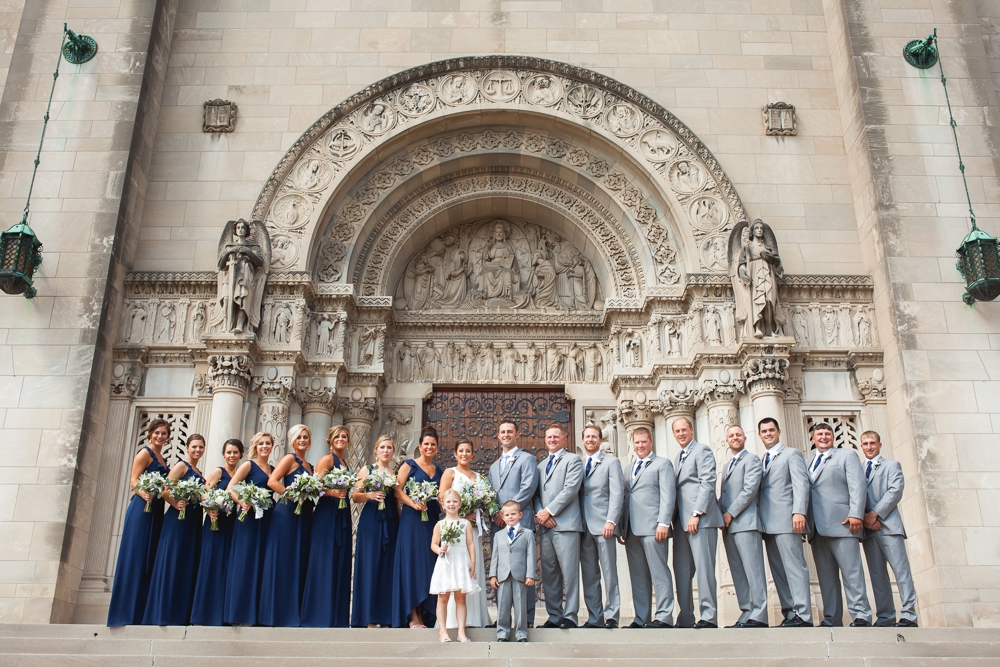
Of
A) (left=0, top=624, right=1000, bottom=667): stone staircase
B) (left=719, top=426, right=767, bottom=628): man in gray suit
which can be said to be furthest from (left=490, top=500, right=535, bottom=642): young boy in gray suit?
(left=719, top=426, right=767, bottom=628): man in gray suit

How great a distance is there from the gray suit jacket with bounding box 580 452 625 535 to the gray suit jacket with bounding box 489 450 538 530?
48cm

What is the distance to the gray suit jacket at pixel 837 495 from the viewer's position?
8117 mm

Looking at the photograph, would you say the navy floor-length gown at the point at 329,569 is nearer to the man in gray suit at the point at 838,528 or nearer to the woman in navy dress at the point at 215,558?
the woman in navy dress at the point at 215,558

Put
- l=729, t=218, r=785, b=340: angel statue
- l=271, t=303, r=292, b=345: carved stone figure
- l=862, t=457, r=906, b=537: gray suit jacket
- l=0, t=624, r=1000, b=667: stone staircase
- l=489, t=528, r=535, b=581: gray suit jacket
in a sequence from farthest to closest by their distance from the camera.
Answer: l=271, t=303, r=292, b=345: carved stone figure, l=729, t=218, r=785, b=340: angel statue, l=862, t=457, r=906, b=537: gray suit jacket, l=489, t=528, r=535, b=581: gray suit jacket, l=0, t=624, r=1000, b=667: stone staircase

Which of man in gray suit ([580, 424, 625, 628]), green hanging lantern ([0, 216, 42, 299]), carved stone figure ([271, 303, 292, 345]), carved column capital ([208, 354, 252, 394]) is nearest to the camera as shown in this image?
man in gray suit ([580, 424, 625, 628])

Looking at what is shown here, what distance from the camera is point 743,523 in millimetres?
8086

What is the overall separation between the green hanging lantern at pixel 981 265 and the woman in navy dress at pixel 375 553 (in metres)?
7.98

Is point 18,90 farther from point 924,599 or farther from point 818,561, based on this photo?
point 924,599

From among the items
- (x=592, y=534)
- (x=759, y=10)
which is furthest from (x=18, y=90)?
(x=759, y=10)

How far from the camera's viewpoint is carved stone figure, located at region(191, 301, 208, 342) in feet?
40.3

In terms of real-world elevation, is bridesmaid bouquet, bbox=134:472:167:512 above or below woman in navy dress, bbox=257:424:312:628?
above

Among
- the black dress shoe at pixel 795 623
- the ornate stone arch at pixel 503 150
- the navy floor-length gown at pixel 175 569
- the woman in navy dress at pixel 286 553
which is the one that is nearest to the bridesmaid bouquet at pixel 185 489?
the navy floor-length gown at pixel 175 569

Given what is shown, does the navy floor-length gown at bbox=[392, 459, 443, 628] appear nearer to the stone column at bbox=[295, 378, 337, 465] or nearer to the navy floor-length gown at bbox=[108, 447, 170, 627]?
the navy floor-length gown at bbox=[108, 447, 170, 627]

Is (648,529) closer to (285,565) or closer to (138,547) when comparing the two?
(285,565)
